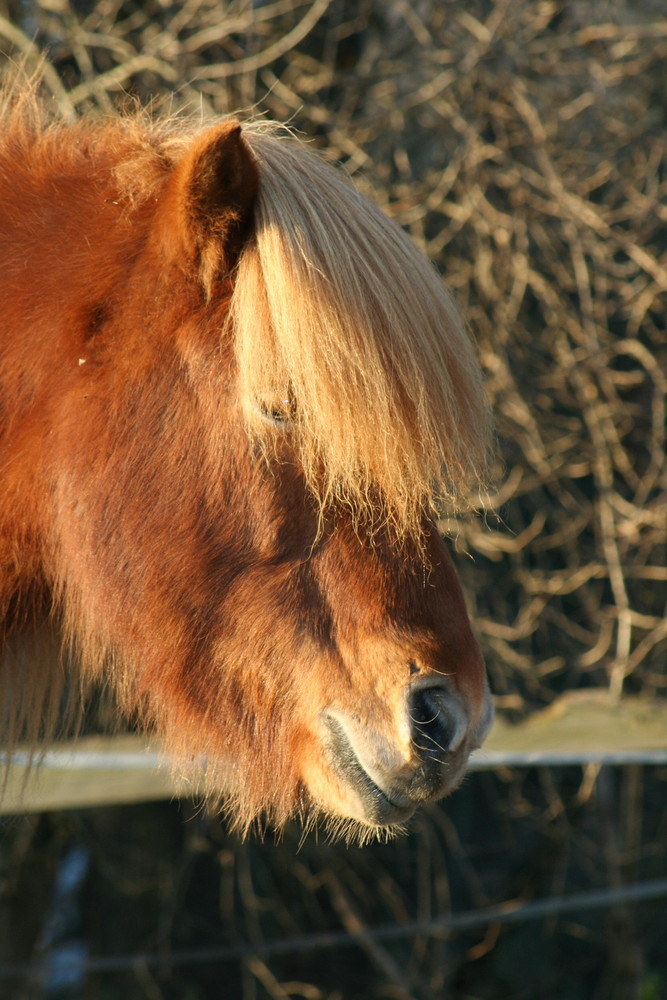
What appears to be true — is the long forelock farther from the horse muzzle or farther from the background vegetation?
the background vegetation

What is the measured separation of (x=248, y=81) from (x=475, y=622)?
1.90 meters

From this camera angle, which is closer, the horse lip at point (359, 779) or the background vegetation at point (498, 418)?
the horse lip at point (359, 779)

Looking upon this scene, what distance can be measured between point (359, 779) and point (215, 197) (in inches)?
31.3

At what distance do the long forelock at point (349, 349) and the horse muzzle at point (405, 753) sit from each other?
0.24 m

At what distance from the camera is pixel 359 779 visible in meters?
1.19

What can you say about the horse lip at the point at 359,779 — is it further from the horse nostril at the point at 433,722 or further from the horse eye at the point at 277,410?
the horse eye at the point at 277,410

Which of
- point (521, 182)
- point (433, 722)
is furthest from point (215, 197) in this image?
point (521, 182)

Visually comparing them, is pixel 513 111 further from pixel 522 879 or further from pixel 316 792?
pixel 522 879

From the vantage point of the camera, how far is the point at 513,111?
9.46ft

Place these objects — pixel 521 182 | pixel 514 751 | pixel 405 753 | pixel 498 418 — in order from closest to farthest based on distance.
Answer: pixel 405 753, pixel 514 751, pixel 521 182, pixel 498 418

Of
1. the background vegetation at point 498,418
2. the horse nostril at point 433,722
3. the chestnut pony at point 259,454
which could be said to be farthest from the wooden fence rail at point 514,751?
the horse nostril at point 433,722

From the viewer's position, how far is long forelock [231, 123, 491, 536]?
115 cm

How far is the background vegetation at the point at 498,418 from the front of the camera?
2.86 m

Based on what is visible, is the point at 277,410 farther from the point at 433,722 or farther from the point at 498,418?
the point at 498,418
